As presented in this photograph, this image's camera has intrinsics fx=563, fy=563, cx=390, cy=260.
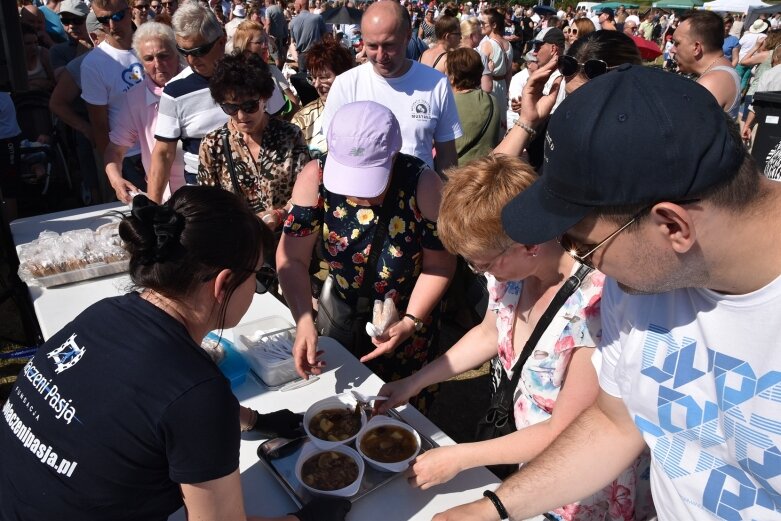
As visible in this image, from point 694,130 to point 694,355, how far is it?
0.43 metres

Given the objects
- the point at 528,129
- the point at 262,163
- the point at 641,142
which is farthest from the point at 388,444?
the point at 528,129

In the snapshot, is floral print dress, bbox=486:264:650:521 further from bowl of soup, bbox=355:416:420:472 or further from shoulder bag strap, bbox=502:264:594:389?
bowl of soup, bbox=355:416:420:472

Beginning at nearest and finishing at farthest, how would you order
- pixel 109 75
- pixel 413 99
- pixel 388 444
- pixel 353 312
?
pixel 388 444, pixel 353 312, pixel 413 99, pixel 109 75

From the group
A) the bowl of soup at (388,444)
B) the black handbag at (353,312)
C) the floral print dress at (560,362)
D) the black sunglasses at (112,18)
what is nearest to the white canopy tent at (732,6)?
the black sunglasses at (112,18)

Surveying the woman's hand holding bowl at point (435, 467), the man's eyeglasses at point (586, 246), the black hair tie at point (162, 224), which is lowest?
the woman's hand holding bowl at point (435, 467)

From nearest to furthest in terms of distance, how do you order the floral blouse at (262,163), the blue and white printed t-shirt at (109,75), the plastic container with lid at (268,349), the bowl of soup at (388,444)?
the bowl of soup at (388,444) < the plastic container with lid at (268,349) < the floral blouse at (262,163) < the blue and white printed t-shirt at (109,75)

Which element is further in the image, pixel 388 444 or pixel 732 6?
pixel 732 6

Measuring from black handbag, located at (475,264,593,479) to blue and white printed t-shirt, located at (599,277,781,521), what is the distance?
0.25 m

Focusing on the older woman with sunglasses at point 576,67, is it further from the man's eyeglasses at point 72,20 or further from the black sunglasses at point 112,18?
the man's eyeglasses at point 72,20

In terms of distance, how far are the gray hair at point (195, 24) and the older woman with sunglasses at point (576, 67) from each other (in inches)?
70.5

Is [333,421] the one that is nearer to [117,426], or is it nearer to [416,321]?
[416,321]

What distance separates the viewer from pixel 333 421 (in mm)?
1728

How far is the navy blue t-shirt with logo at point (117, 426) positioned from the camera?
113cm

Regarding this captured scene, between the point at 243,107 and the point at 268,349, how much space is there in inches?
52.6
